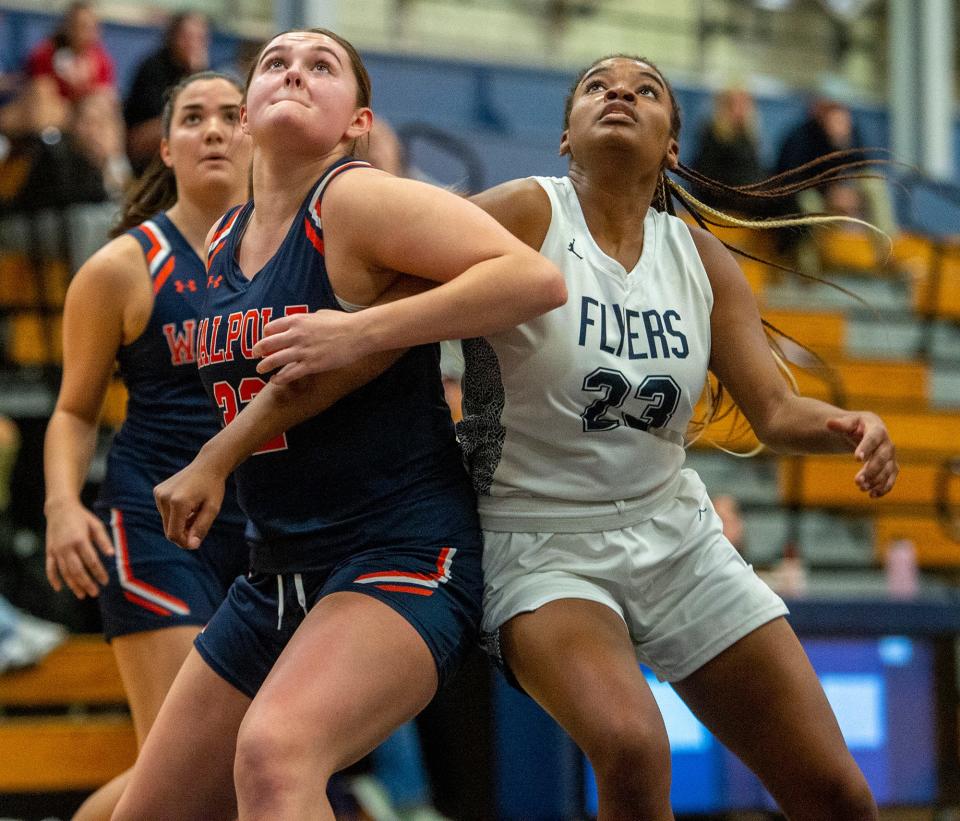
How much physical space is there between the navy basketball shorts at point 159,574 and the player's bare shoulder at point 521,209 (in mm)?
1041

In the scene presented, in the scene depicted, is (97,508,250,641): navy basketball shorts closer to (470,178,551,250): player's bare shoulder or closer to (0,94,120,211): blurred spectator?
(470,178,551,250): player's bare shoulder

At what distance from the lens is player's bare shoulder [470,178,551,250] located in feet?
9.00

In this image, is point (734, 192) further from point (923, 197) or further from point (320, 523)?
point (923, 197)

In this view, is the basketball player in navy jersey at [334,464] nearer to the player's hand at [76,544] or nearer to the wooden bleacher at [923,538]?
the player's hand at [76,544]

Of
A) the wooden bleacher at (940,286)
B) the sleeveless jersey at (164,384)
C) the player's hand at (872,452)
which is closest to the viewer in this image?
the player's hand at (872,452)

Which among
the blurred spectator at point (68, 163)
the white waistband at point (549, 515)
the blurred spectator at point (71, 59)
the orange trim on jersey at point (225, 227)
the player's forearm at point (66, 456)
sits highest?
the blurred spectator at point (71, 59)

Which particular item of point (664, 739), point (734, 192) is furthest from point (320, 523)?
point (734, 192)

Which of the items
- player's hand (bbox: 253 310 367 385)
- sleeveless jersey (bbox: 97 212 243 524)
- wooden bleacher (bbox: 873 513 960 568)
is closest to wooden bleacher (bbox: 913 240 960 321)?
wooden bleacher (bbox: 873 513 960 568)

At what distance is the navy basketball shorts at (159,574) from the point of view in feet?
10.6

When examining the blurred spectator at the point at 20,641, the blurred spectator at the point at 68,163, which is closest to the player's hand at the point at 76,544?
the blurred spectator at the point at 20,641

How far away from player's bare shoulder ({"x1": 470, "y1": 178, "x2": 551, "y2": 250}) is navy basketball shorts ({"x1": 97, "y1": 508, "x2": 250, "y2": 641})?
1041 mm

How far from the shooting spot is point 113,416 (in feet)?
21.7

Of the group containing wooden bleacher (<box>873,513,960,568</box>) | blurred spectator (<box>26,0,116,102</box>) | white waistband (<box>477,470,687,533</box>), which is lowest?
wooden bleacher (<box>873,513,960,568</box>)

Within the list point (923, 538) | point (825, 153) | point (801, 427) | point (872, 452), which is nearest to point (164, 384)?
point (801, 427)
